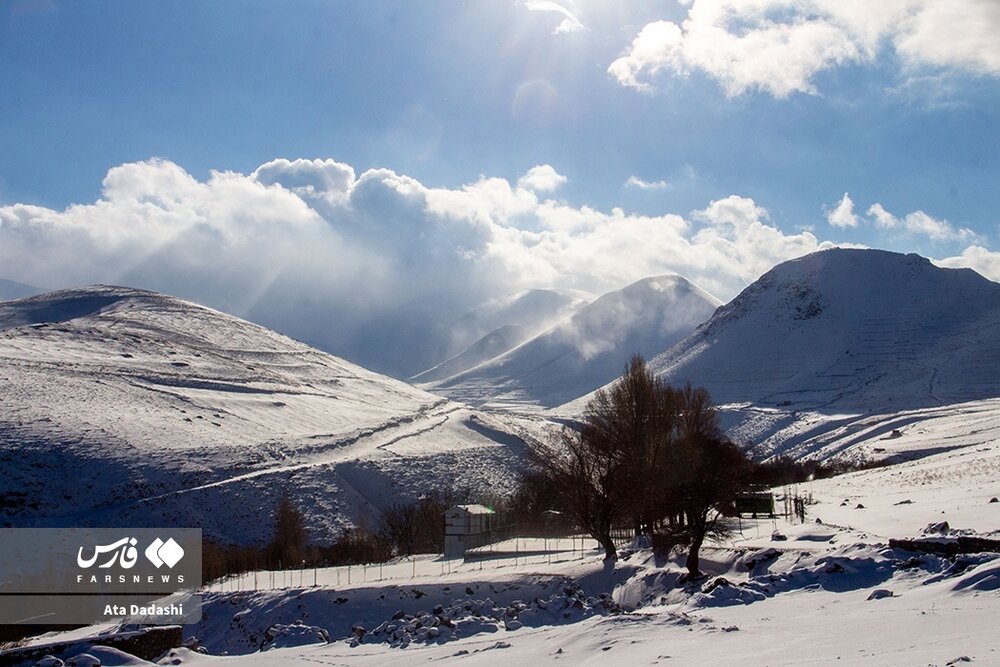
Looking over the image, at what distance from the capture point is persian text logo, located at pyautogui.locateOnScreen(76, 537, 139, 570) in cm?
3716

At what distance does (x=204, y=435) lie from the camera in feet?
238

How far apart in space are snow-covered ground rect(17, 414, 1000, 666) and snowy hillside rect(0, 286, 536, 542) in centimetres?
2403

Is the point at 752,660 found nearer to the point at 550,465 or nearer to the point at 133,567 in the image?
the point at 550,465

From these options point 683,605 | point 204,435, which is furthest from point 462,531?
point 204,435

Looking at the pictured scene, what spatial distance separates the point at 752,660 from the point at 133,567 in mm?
32247

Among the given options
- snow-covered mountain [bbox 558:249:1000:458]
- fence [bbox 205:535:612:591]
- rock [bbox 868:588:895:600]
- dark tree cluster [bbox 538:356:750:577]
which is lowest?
fence [bbox 205:535:612:591]

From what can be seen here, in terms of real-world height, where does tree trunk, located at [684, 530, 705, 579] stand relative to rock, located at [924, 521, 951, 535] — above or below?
below

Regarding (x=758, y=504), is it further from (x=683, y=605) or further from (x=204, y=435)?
(x=204, y=435)

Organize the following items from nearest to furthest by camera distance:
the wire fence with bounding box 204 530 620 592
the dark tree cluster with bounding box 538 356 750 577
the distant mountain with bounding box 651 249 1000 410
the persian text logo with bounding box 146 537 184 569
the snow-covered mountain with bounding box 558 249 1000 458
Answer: the dark tree cluster with bounding box 538 356 750 577 < the wire fence with bounding box 204 530 620 592 < the persian text logo with bounding box 146 537 184 569 < the snow-covered mountain with bounding box 558 249 1000 458 < the distant mountain with bounding box 651 249 1000 410

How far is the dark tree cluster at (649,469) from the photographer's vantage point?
25203 millimetres

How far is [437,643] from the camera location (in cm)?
1828

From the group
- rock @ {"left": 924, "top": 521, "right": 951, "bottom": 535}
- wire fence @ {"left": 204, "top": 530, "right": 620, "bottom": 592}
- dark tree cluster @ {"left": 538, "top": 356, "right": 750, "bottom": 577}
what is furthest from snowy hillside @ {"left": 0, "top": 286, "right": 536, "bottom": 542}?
rock @ {"left": 924, "top": 521, "right": 951, "bottom": 535}

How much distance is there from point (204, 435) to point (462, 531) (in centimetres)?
3961

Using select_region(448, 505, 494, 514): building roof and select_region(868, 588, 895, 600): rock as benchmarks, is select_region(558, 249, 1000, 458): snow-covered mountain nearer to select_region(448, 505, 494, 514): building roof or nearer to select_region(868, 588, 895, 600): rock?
select_region(448, 505, 494, 514): building roof
